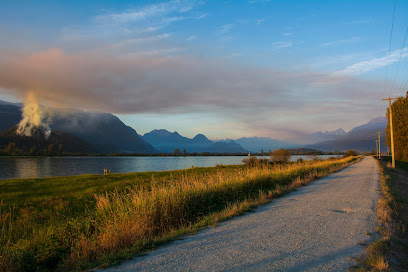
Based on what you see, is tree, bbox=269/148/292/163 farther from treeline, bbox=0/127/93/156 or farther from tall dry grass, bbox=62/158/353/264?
treeline, bbox=0/127/93/156

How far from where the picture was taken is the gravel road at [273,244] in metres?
4.11

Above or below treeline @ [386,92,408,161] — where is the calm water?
below

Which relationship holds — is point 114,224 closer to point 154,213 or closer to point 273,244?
point 154,213

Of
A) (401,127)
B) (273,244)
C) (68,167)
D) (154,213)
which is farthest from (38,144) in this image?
(273,244)

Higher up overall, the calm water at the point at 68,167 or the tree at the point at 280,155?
the tree at the point at 280,155

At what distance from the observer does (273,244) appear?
5.06 m

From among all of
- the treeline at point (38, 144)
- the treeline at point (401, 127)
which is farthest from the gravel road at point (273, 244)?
the treeline at point (38, 144)

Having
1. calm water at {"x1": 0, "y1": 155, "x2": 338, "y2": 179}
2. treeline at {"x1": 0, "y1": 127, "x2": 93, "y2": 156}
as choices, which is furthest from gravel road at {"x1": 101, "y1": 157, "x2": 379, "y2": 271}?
treeline at {"x1": 0, "y1": 127, "x2": 93, "y2": 156}

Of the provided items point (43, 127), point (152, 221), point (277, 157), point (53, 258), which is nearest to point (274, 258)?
point (152, 221)

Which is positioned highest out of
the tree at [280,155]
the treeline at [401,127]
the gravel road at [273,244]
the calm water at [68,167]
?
the treeline at [401,127]

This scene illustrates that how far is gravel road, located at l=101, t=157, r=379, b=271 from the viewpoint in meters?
4.11

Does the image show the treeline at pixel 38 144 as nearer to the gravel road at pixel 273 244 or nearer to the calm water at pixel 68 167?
the calm water at pixel 68 167

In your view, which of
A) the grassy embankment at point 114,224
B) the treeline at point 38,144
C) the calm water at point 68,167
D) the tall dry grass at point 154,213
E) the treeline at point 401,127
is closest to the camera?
the grassy embankment at point 114,224

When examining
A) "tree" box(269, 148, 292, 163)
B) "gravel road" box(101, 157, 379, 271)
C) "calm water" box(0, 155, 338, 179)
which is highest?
"gravel road" box(101, 157, 379, 271)
